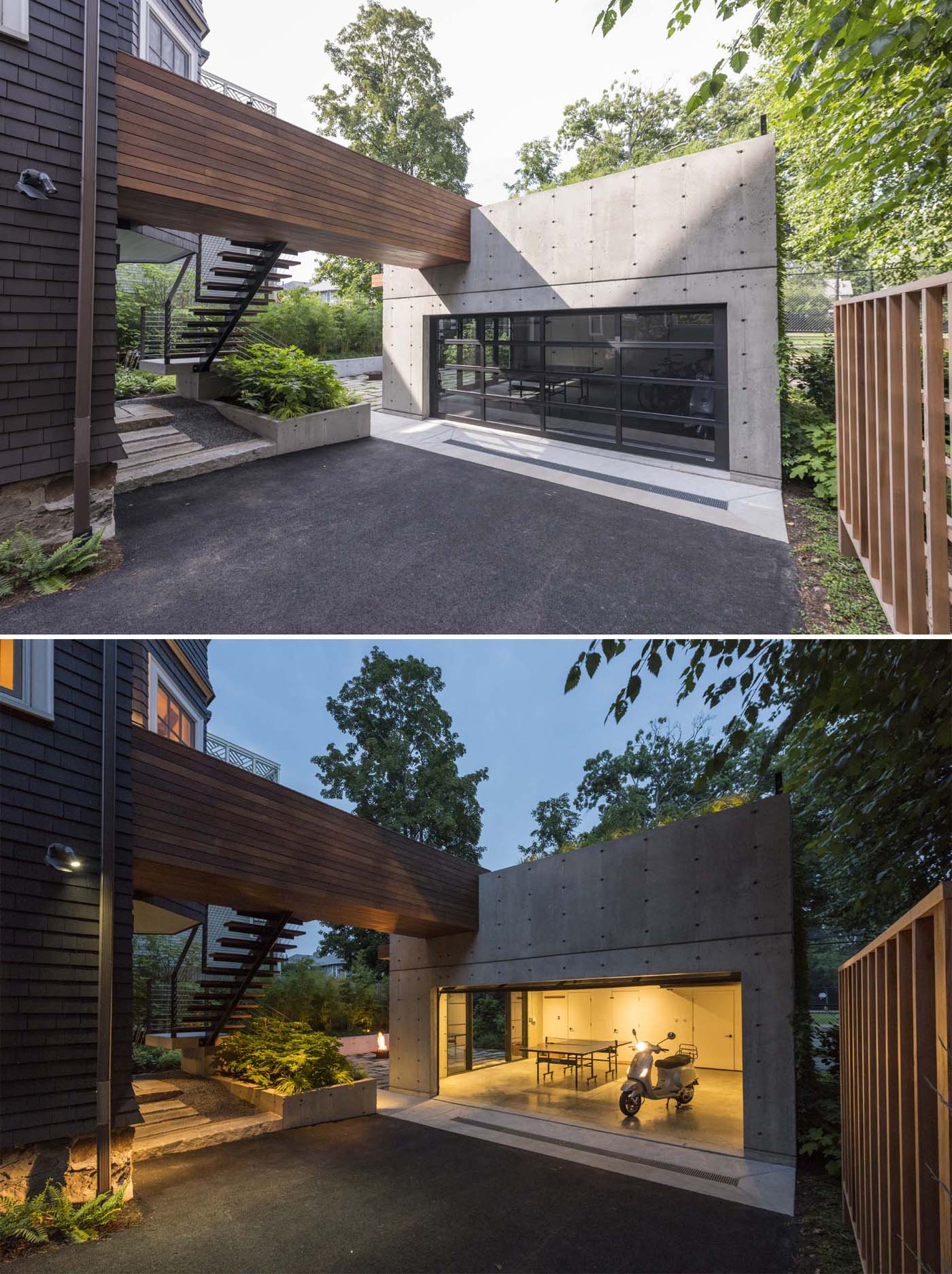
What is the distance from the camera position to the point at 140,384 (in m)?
11.7

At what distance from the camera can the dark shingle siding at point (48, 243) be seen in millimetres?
5527

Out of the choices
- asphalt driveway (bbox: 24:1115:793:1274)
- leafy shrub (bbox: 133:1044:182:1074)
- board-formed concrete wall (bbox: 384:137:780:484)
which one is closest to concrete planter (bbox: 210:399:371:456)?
board-formed concrete wall (bbox: 384:137:780:484)

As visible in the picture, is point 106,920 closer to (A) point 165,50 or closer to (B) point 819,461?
(B) point 819,461

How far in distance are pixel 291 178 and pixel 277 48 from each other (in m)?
7.18

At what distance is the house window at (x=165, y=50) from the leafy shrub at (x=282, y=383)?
6524 mm

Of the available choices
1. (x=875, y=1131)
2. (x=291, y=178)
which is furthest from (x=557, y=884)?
(x=291, y=178)

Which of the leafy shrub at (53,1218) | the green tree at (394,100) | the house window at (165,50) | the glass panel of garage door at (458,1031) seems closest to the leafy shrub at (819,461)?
the leafy shrub at (53,1218)

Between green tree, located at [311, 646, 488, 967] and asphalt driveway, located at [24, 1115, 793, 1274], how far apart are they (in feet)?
41.0

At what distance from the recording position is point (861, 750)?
3.37 m

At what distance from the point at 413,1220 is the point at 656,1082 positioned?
15.1 ft

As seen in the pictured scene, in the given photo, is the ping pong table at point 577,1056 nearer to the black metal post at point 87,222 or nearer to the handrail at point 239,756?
the handrail at point 239,756

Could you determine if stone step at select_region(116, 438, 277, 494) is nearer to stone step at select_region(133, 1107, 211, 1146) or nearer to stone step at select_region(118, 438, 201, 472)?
stone step at select_region(118, 438, 201, 472)

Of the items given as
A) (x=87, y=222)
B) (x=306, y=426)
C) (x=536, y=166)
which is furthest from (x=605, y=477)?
(x=536, y=166)

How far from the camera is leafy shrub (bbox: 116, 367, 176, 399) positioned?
11461 mm
